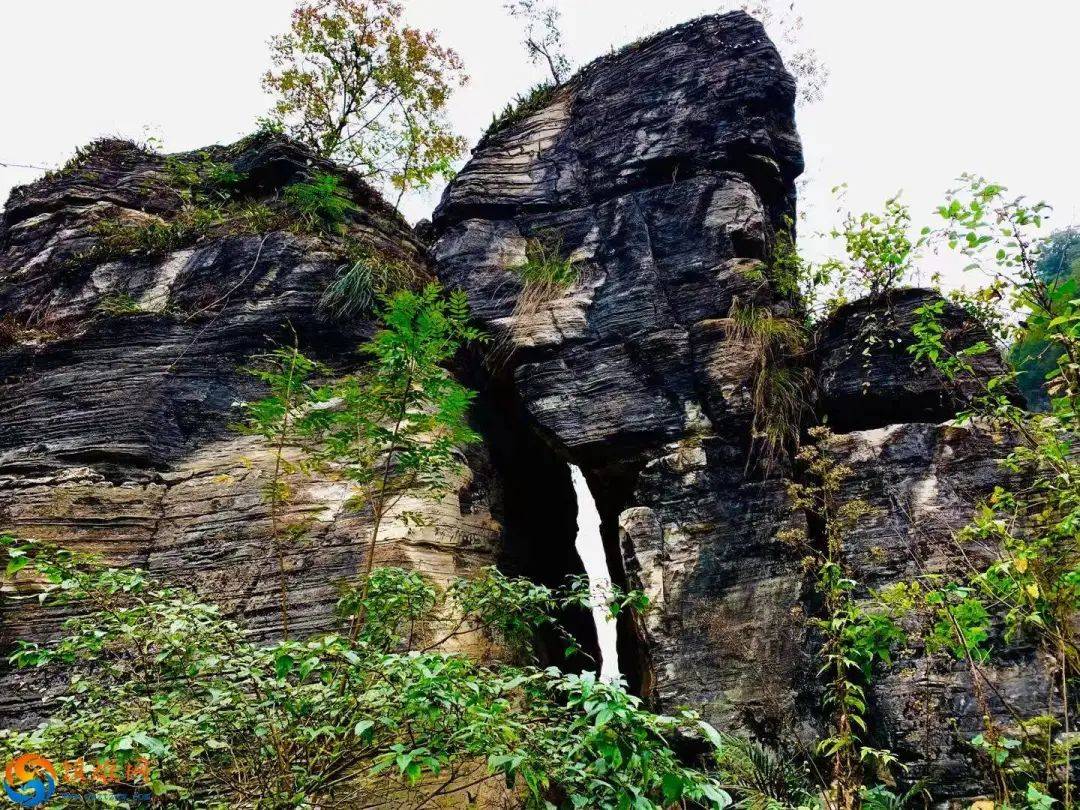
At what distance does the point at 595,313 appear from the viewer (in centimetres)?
805

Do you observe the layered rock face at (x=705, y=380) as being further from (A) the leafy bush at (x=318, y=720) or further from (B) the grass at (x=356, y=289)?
(A) the leafy bush at (x=318, y=720)

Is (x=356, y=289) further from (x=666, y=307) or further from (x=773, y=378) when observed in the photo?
(x=773, y=378)

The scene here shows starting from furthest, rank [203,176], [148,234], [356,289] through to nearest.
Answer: [203,176] < [148,234] < [356,289]

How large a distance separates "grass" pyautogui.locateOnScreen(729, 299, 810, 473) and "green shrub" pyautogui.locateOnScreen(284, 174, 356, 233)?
17.4 feet

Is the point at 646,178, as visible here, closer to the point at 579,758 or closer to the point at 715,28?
the point at 715,28

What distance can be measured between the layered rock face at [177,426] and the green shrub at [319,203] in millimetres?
322

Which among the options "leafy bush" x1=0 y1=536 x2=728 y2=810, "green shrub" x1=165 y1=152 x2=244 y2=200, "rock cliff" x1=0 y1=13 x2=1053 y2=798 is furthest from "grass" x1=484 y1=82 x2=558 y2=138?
"leafy bush" x1=0 y1=536 x2=728 y2=810

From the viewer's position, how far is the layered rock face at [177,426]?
6.66 metres

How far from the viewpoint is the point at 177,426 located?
744cm

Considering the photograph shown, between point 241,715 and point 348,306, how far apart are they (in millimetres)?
5227

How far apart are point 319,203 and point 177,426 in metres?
3.62

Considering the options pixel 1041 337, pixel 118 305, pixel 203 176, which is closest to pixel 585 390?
pixel 1041 337

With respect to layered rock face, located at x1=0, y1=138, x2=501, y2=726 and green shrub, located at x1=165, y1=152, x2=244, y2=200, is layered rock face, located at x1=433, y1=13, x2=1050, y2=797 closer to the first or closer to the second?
layered rock face, located at x1=0, y1=138, x2=501, y2=726

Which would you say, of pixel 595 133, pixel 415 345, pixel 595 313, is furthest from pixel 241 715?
pixel 595 133
